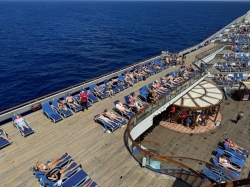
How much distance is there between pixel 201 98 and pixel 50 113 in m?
12.2

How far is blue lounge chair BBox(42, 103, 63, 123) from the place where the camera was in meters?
13.7

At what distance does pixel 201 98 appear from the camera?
17.5 m

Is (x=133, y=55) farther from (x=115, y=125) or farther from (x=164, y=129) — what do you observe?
(x=115, y=125)

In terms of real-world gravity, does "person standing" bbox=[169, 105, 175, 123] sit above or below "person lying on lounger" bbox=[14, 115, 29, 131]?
below

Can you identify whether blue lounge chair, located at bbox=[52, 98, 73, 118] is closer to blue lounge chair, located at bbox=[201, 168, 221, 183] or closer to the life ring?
the life ring

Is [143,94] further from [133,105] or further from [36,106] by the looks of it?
[36,106]

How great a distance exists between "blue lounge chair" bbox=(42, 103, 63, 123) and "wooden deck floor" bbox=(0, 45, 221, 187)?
285 millimetres

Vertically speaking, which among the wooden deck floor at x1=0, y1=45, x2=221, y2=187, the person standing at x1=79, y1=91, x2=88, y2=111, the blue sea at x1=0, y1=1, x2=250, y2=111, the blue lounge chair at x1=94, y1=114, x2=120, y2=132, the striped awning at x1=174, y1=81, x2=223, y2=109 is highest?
the person standing at x1=79, y1=91, x2=88, y2=111

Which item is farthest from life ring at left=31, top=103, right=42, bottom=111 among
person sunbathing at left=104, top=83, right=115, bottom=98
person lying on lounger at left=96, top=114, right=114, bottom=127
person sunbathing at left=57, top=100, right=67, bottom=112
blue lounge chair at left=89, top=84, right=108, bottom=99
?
person sunbathing at left=104, top=83, right=115, bottom=98

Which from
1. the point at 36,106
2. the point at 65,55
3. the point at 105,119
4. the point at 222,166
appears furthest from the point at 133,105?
the point at 65,55

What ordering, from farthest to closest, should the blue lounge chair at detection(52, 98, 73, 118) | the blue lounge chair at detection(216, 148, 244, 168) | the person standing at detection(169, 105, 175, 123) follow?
1. the person standing at detection(169, 105, 175, 123)
2. the blue lounge chair at detection(52, 98, 73, 118)
3. the blue lounge chair at detection(216, 148, 244, 168)

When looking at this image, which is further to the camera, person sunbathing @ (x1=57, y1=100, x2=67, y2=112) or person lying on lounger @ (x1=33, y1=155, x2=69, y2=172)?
person sunbathing @ (x1=57, y1=100, x2=67, y2=112)

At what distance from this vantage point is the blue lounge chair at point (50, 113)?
13703 millimetres

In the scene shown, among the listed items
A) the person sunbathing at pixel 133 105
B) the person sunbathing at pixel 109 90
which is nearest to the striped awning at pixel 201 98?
the person sunbathing at pixel 133 105
